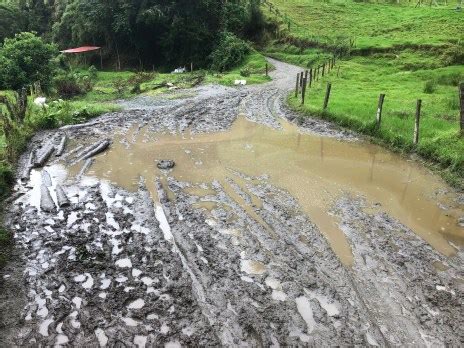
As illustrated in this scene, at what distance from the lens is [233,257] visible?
8.79m

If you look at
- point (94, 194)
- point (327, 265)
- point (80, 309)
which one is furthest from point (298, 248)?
point (94, 194)

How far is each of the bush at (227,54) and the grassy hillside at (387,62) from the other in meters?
5.08

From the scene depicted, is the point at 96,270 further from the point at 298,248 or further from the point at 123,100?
the point at 123,100

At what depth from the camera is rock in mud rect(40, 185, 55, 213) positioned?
11062 mm

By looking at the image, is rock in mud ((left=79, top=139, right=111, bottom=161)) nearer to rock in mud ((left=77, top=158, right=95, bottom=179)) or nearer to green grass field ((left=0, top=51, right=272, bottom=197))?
rock in mud ((left=77, top=158, right=95, bottom=179))

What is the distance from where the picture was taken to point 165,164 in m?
14.1

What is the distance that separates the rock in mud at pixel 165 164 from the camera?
45.9 ft

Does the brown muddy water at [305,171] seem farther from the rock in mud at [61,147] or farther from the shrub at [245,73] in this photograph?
the shrub at [245,73]

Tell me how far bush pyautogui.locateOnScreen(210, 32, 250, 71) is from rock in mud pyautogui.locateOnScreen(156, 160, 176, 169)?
2460 centimetres

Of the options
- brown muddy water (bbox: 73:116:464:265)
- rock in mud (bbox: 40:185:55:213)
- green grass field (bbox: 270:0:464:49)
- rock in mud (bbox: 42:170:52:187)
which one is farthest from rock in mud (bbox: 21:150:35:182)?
green grass field (bbox: 270:0:464:49)

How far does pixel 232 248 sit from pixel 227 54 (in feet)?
101

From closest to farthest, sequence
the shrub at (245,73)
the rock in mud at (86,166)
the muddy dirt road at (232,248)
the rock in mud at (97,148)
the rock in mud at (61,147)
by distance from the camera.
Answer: the muddy dirt road at (232,248) < the rock in mud at (86,166) < the rock in mud at (97,148) < the rock in mud at (61,147) < the shrub at (245,73)

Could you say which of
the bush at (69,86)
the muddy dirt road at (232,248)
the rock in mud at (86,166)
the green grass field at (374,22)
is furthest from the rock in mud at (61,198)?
the green grass field at (374,22)

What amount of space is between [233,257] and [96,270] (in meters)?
2.77
